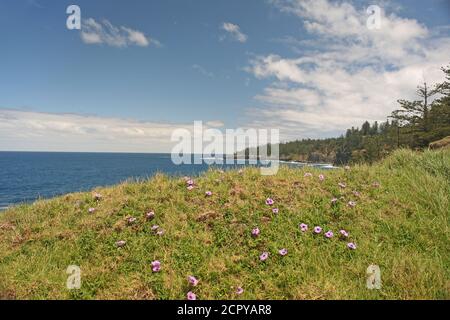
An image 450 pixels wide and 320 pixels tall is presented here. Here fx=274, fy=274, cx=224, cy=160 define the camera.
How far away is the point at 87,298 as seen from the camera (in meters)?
4.22

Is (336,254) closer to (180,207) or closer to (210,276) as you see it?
(210,276)

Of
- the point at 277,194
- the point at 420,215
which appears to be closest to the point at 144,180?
the point at 277,194

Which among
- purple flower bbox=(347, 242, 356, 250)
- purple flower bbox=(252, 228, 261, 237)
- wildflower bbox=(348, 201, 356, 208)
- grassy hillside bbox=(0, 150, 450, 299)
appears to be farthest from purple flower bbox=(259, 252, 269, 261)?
wildflower bbox=(348, 201, 356, 208)

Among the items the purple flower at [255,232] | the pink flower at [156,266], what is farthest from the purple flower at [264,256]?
the pink flower at [156,266]

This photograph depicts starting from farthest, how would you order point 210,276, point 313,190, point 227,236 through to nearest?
point 313,190
point 227,236
point 210,276

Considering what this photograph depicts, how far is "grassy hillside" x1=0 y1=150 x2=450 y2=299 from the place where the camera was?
14.2ft

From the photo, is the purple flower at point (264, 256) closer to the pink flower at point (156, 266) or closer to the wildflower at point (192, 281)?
the wildflower at point (192, 281)

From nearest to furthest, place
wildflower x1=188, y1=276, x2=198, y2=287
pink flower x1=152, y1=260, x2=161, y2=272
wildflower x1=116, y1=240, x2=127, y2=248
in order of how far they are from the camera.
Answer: wildflower x1=188, y1=276, x2=198, y2=287, pink flower x1=152, y1=260, x2=161, y2=272, wildflower x1=116, y1=240, x2=127, y2=248

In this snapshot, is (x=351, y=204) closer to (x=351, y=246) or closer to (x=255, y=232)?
(x=351, y=246)

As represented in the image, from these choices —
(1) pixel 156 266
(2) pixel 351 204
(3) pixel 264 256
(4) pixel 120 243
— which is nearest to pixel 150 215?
(4) pixel 120 243

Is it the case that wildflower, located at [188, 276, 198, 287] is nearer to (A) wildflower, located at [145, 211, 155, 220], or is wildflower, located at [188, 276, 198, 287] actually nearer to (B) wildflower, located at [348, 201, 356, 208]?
(A) wildflower, located at [145, 211, 155, 220]

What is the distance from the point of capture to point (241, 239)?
18.2ft
